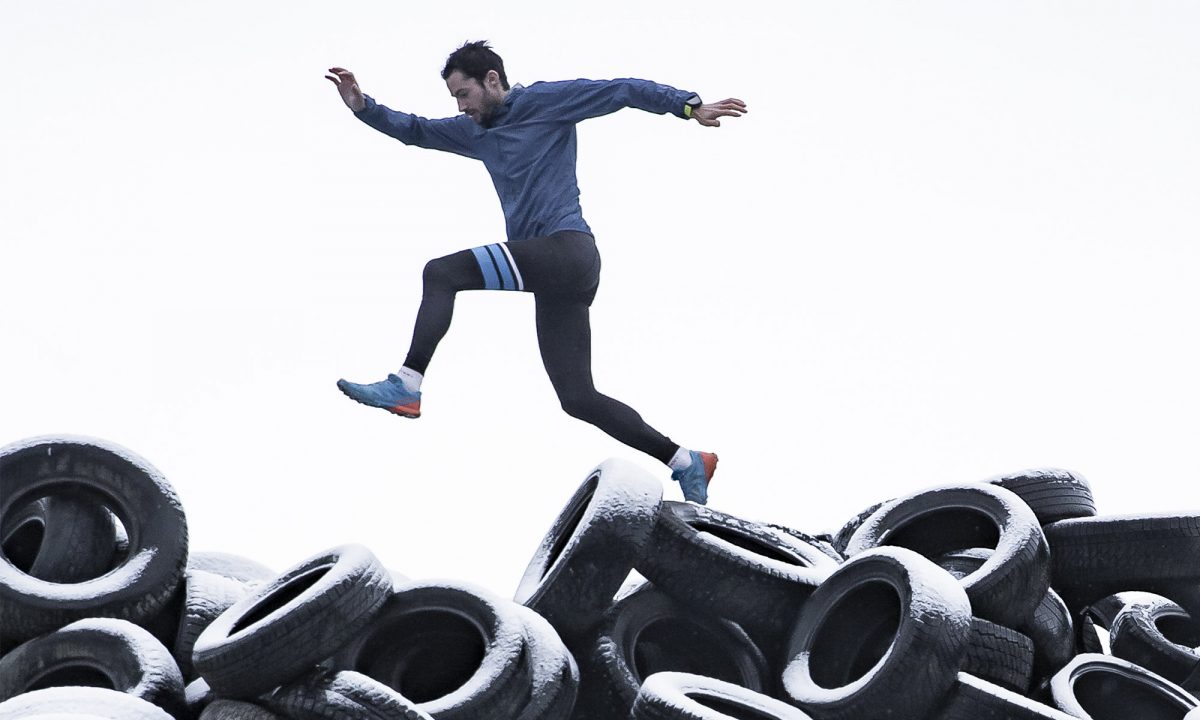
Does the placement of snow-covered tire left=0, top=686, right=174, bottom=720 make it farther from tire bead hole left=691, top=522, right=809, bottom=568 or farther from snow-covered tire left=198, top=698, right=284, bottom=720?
tire bead hole left=691, top=522, right=809, bottom=568

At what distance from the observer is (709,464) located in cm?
779

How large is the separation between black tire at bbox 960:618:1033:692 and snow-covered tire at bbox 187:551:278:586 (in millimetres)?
3586

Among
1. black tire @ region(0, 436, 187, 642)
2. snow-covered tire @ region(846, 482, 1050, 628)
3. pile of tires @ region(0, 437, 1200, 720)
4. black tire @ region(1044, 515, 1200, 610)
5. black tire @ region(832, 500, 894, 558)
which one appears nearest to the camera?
pile of tires @ region(0, 437, 1200, 720)

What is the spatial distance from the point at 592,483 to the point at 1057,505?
8.24 ft

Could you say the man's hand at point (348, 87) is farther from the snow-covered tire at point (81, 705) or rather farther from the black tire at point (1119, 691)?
the black tire at point (1119, 691)

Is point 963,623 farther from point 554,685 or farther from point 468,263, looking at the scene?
point 468,263

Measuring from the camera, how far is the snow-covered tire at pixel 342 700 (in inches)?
226

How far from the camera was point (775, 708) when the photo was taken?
6141 mm

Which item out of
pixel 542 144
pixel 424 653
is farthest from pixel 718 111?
pixel 424 653

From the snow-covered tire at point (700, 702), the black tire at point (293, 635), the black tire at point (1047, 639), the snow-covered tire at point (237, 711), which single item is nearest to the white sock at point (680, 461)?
the snow-covered tire at point (700, 702)

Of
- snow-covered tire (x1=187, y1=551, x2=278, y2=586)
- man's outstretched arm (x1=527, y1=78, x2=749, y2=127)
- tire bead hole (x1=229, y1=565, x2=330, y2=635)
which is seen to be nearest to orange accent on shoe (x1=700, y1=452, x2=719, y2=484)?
man's outstretched arm (x1=527, y1=78, x2=749, y2=127)

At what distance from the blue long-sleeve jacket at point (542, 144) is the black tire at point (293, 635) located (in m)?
2.19

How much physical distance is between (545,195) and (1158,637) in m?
4.02

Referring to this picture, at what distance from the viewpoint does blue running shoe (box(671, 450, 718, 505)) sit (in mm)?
7703
